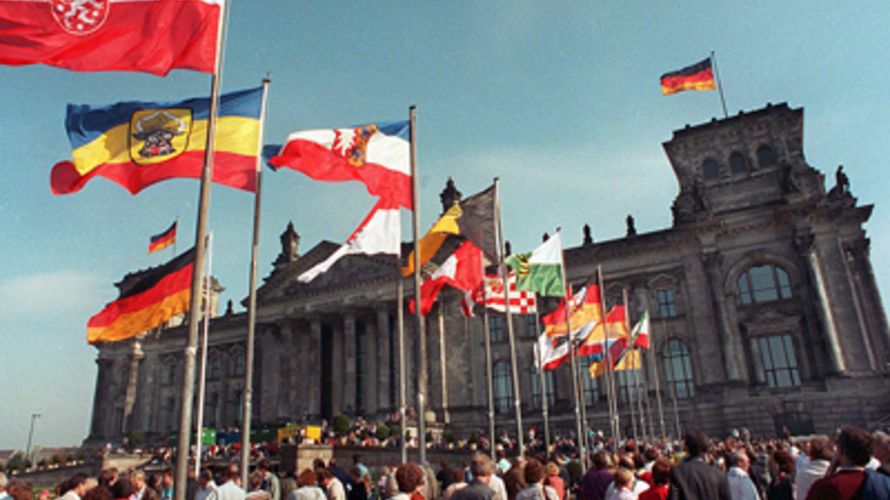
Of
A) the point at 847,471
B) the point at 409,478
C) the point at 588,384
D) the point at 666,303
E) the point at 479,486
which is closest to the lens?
the point at 847,471

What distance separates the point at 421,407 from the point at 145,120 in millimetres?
7944

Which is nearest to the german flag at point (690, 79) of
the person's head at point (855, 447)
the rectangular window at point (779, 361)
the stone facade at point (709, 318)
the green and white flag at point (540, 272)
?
the stone facade at point (709, 318)

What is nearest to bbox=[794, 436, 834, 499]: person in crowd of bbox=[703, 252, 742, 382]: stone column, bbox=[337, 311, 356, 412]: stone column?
bbox=[703, 252, 742, 382]: stone column

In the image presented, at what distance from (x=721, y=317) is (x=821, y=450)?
34.3m

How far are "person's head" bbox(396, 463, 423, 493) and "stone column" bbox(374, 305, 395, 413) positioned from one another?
4381cm

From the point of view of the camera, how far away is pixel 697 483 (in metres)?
6.66

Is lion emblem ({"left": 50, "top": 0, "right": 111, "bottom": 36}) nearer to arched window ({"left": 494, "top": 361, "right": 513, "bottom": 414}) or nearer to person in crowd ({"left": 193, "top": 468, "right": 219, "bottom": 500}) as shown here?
person in crowd ({"left": 193, "top": 468, "right": 219, "bottom": 500})

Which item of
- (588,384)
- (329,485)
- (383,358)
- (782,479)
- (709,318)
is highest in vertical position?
(709,318)

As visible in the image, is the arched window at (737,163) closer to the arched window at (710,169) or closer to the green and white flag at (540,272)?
the arched window at (710,169)

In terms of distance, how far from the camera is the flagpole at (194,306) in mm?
7742

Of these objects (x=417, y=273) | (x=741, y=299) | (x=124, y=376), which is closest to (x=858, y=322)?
(x=741, y=299)

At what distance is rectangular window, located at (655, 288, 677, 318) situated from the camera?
41.9 meters

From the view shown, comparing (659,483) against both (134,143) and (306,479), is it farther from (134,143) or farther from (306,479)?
(134,143)

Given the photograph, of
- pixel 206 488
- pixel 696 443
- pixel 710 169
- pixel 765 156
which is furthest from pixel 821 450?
pixel 765 156
